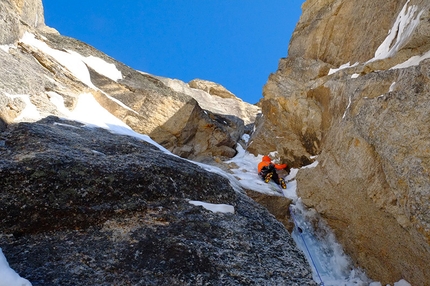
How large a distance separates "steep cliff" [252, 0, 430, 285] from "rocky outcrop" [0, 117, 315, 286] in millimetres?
2781

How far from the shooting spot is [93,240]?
4.22 metres

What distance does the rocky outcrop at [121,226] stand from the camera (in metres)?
3.80

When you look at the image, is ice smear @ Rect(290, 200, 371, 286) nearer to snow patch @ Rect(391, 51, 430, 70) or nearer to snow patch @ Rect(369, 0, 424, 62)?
snow patch @ Rect(391, 51, 430, 70)

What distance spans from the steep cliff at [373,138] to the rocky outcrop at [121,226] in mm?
2781

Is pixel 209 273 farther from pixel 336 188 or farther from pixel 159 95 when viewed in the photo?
pixel 159 95

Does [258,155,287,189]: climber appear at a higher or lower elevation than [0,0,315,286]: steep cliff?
higher

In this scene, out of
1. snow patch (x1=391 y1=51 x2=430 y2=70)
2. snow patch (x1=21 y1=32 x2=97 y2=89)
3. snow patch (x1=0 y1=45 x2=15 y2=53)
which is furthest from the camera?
snow patch (x1=21 y1=32 x2=97 y2=89)

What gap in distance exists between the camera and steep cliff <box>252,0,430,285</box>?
608 centimetres

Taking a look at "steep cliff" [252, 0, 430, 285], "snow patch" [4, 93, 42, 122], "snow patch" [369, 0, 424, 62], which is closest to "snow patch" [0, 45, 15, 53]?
"snow patch" [4, 93, 42, 122]

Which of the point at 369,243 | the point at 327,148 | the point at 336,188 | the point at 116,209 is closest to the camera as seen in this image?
the point at 116,209

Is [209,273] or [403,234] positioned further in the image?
[403,234]

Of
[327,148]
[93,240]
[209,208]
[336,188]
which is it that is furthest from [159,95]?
[93,240]

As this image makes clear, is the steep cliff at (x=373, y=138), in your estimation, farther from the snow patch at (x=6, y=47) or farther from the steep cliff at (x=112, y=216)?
the snow patch at (x=6, y=47)

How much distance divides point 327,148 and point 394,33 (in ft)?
16.0
